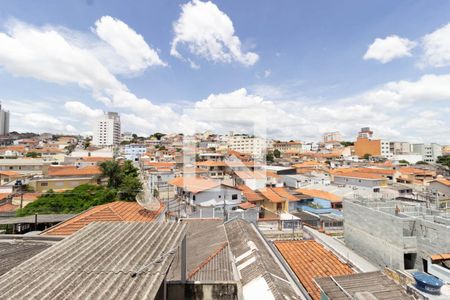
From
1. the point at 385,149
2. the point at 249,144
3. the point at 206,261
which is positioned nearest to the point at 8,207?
the point at 206,261

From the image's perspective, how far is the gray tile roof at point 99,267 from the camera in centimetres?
221

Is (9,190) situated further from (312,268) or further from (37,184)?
(312,268)

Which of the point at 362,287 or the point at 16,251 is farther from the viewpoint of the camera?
the point at 362,287

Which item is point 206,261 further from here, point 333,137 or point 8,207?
point 333,137

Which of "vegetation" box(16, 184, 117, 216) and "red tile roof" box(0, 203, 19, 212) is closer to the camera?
"vegetation" box(16, 184, 117, 216)

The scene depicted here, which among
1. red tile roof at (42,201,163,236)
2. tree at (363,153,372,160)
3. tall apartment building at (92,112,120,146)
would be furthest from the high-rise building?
tree at (363,153,372,160)

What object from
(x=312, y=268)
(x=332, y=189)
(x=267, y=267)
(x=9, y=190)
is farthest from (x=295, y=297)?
(x=9, y=190)

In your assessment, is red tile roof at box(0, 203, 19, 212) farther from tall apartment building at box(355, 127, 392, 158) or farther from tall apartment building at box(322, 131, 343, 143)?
tall apartment building at box(322, 131, 343, 143)

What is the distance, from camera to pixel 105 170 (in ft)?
98.1

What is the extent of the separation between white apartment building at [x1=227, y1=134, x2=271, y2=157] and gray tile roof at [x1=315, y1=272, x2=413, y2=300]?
5309cm

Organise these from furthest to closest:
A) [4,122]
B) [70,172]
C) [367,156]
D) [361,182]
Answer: [4,122]
[367,156]
[70,172]
[361,182]

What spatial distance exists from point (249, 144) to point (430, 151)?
55.8 metres

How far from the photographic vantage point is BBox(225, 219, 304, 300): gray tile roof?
566cm

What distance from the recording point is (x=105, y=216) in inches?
386
